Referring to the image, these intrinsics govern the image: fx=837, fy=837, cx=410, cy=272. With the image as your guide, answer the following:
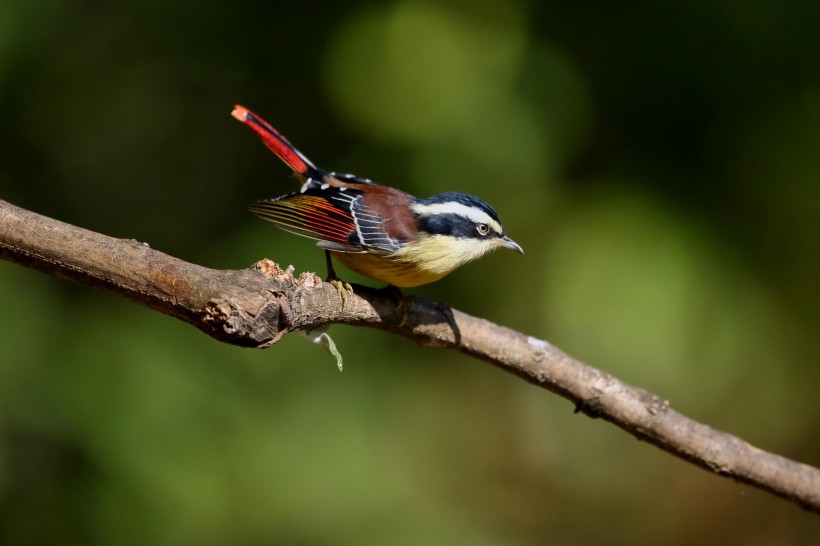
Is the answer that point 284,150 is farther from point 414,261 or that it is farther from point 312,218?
point 414,261

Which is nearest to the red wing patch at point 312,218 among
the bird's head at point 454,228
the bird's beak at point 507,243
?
the bird's head at point 454,228

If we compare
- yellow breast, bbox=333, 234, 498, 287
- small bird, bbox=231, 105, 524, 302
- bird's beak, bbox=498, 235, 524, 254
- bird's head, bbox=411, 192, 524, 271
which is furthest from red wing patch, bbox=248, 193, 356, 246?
bird's beak, bbox=498, 235, 524, 254

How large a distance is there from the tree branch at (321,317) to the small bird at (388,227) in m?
0.17

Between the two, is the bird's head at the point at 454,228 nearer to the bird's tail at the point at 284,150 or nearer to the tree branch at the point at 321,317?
the tree branch at the point at 321,317

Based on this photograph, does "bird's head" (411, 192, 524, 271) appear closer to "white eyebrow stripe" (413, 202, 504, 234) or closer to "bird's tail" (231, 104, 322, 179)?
"white eyebrow stripe" (413, 202, 504, 234)

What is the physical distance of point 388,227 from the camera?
300 centimetres

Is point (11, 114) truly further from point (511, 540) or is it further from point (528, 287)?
point (511, 540)

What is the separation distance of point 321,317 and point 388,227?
2.59 ft

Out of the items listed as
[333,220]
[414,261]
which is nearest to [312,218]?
[333,220]

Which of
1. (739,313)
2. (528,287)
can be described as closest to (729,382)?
(739,313)

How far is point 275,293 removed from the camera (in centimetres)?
198

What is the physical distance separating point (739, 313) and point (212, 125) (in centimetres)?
269

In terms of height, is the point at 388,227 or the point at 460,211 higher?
the point at 460,211

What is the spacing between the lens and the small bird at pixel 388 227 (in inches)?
116
